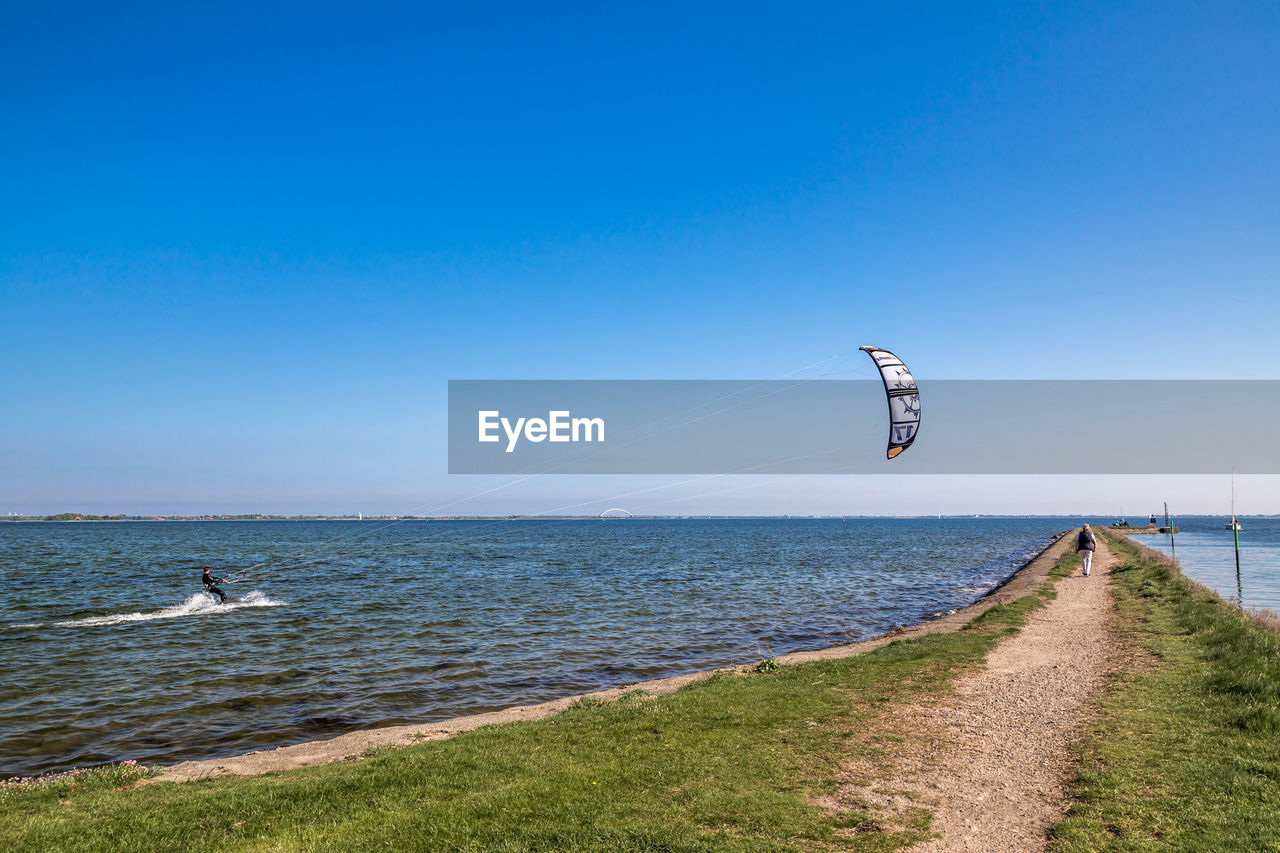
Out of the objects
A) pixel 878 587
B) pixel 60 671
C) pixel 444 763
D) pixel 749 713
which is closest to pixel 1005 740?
pixel 749 713

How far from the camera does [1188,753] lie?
28.7ft

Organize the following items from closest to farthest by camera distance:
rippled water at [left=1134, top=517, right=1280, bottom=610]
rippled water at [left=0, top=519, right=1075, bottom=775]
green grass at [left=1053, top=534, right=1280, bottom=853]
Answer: green grass at [left=1053, top=534, right=1280, bottom=853] < rippled water at [left=0, top=519, right=1075, bottom=775] < rippled water at [left=1134, top=517, right=1280, bottom=610]

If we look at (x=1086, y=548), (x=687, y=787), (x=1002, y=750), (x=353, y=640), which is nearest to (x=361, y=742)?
(x=687, y=787)

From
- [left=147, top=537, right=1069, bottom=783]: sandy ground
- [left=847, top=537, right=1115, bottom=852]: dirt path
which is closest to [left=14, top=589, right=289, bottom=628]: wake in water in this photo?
[left=147, top=537, right=1069, bottom=783]: sandy ground

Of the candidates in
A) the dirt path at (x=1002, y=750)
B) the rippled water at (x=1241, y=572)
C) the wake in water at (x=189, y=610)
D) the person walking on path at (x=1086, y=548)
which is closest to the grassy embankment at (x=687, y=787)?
the dirt path at (x=1002, y=750)

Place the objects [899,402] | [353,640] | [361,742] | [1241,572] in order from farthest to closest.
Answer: [1241,572] < [353,640] < [899,402] < [361,742]

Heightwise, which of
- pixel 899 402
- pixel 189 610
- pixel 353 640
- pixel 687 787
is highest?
pixel 899 402

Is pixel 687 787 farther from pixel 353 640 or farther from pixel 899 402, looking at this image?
pixel 353 640

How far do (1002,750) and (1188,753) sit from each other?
6.95 ft

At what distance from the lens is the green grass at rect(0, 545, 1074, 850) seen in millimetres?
6980

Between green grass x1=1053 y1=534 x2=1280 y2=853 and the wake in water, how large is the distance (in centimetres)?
3163

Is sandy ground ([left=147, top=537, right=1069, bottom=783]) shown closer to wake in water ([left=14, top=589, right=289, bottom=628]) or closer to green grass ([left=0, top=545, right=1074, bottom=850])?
green grass ([left=0, top=545, right=1074, bottom=850])

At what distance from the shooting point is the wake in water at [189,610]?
1045 inches

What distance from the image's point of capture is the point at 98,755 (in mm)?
12867
